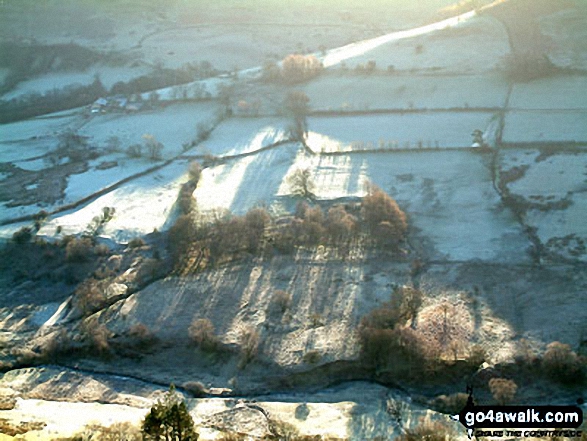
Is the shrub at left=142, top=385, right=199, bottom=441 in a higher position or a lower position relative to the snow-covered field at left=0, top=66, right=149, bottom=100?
lower

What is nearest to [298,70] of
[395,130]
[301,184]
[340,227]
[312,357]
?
[395,130]

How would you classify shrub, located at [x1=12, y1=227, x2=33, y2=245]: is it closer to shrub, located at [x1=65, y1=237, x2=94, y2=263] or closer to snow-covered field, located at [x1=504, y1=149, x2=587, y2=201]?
shrub, located at [x1=65, y1=237, x2=94, y2=263]

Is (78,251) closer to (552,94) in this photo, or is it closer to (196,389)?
(196,389)

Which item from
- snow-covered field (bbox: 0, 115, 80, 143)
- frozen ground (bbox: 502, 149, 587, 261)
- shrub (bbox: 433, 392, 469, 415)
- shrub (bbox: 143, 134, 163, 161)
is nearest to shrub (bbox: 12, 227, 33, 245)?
shrub (bbox: 143, 134, 163, 161)

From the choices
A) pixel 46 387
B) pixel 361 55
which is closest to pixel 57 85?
pixel 361 55

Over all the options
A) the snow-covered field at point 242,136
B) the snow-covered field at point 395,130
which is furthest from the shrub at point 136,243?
the snow-covered field at point 395,130

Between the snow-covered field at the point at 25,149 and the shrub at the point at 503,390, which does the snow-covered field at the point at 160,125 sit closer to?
the snow-covered field at the point at 25,149
